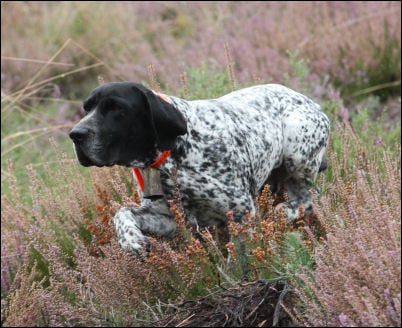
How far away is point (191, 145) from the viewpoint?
3947mm

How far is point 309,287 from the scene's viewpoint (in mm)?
3098

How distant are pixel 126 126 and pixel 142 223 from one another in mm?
526

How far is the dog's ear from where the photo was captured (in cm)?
377

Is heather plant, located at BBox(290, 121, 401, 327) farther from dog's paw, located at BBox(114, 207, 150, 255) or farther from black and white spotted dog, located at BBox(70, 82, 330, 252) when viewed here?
dog's paw, located at BBox(114, 207, 150, 255)

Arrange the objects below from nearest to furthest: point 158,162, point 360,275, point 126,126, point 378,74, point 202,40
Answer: point 360,275, point 126,126, point 158,162, point 378,74, point 202,40

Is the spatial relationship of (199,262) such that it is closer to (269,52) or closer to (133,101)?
(133,101)

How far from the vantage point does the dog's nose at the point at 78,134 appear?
3.59 metres

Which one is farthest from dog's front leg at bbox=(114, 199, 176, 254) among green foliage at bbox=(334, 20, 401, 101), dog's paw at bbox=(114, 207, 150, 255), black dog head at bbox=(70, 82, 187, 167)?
green foliage at bbox=(334, 20, 401, 101)

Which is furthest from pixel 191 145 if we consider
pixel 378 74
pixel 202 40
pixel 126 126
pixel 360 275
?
pixel 202 40

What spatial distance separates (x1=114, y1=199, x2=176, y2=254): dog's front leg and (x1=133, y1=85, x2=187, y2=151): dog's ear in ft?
→ 1.25

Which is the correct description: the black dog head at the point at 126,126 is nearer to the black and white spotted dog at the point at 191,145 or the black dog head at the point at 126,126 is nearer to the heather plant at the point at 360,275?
the black and white spotted dog at the point at 191,145

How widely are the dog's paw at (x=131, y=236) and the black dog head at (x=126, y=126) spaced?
0.95ft

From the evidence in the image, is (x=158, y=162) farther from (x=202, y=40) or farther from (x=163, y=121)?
(x=202, y=40)

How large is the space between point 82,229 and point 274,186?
3.96ft
